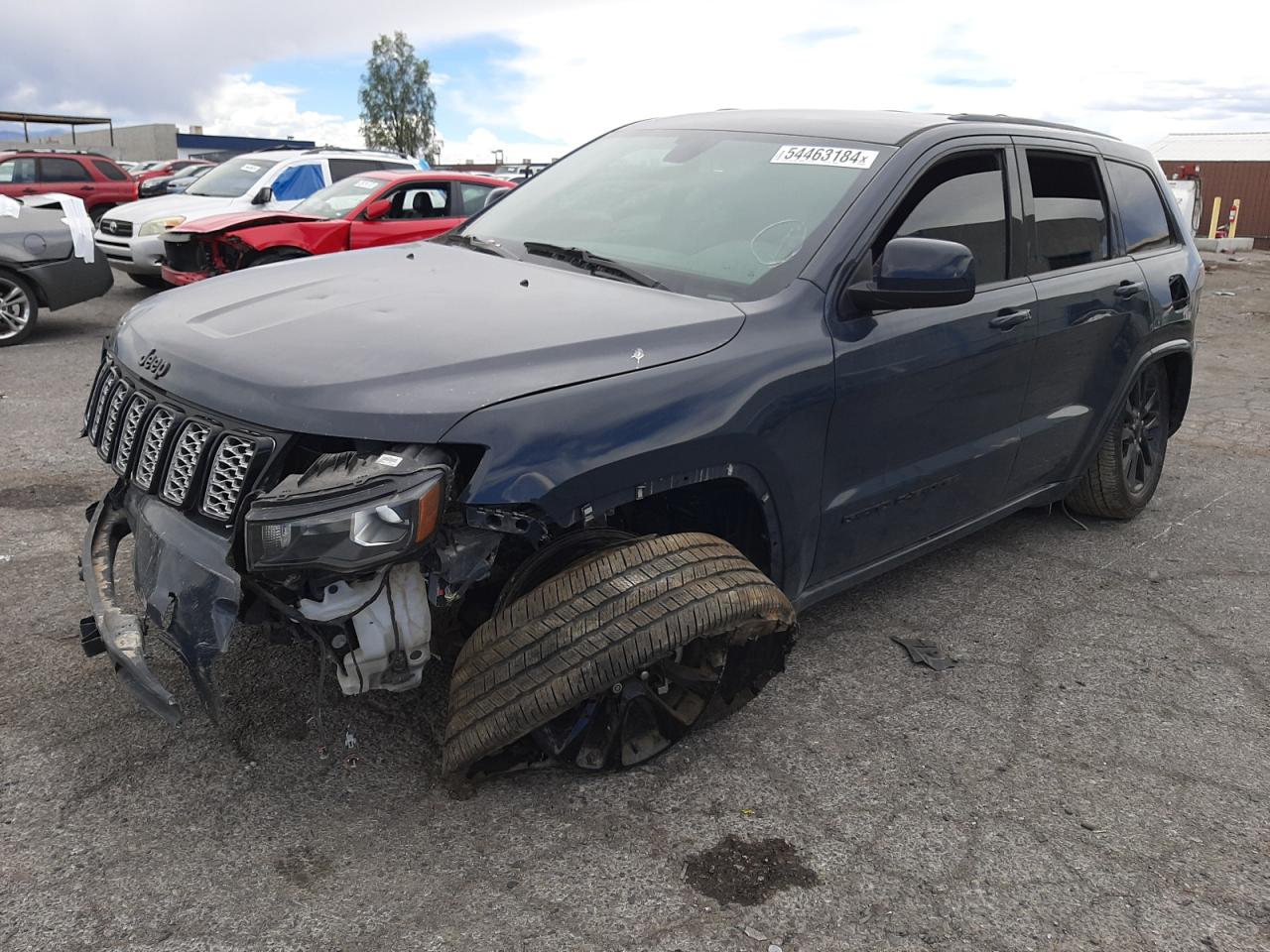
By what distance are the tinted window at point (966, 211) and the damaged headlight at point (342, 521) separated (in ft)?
5.52

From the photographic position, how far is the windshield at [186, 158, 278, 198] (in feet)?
39.2

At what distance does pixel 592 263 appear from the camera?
3268 millimetres

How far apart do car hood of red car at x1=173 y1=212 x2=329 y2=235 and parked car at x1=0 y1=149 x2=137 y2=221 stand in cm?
868

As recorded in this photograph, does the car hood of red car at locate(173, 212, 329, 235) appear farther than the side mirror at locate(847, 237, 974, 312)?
Yes

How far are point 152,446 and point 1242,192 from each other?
110 ft

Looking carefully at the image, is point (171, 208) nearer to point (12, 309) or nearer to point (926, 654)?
point (12, 309)

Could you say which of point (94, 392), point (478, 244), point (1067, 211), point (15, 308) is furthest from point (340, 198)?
point (1067, 211)

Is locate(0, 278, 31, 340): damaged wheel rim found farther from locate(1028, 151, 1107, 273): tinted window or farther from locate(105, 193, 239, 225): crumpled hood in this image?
locate(1028, 151, 1107, 273): tinted window

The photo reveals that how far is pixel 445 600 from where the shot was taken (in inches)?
93.1

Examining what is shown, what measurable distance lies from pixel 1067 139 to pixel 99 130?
84.9m

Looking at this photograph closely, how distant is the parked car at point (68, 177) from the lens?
16359mm

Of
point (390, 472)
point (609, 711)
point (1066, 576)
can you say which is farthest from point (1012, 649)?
point (390, 472)

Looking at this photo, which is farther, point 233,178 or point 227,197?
point 233,178

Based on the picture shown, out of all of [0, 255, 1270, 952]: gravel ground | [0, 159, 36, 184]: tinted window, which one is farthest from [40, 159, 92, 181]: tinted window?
[0, 255, 1270, 952]: gravel ground
